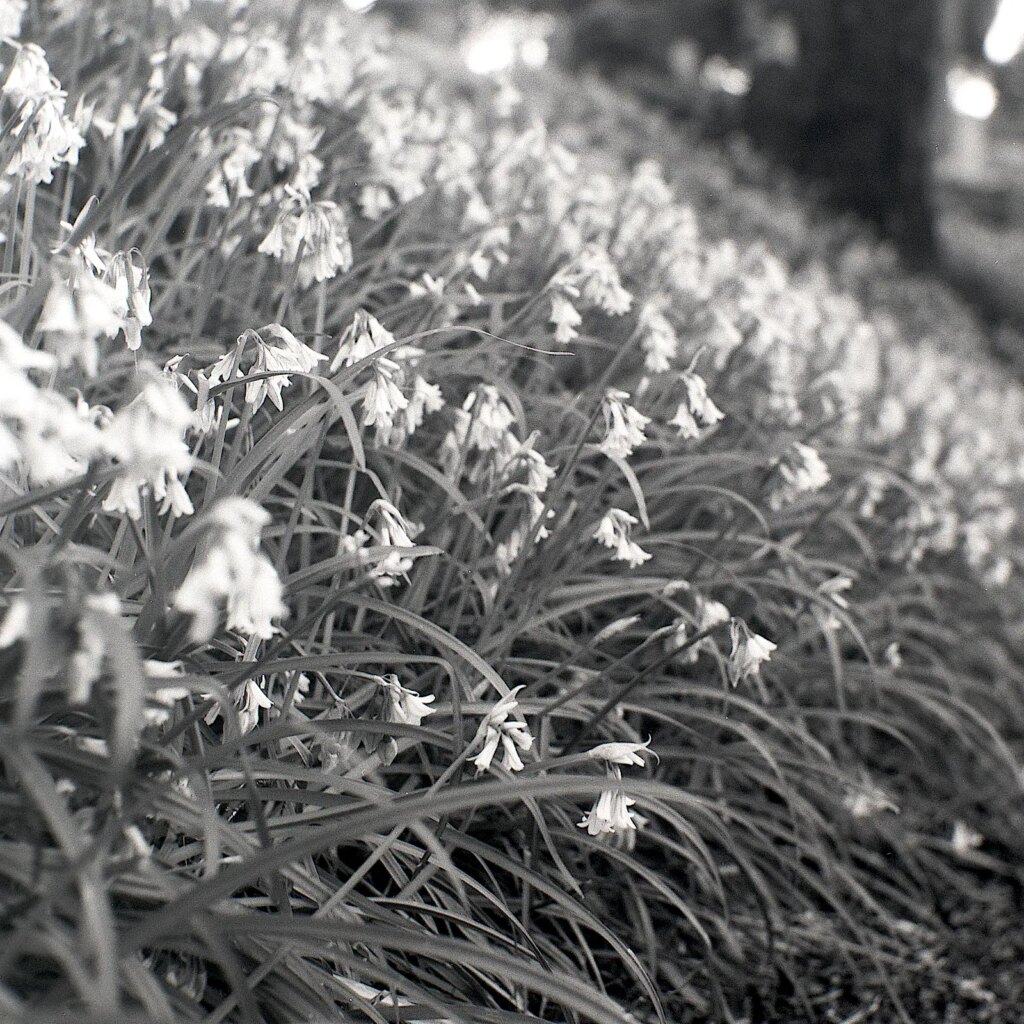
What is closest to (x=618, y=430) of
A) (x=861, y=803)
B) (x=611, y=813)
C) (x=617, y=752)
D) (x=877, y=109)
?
(x=617, y=752)

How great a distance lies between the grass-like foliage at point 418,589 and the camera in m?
1.49

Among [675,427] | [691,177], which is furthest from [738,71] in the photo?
[675,427]

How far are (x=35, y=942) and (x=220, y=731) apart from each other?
84cm

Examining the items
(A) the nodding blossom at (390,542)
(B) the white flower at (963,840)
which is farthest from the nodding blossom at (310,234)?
(B) the white flower at (963,840)

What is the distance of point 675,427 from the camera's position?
3.13m

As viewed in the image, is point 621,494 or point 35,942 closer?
point 35,942

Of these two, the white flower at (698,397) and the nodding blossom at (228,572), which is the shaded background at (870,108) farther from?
the nodding blossom at (228,572)

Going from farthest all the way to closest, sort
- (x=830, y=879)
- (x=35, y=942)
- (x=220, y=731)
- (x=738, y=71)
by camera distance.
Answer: (x=738, y=71) → (x=830, y=879) → (x=220, y=731) → (x=35, y=942)

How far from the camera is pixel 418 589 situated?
2379mm

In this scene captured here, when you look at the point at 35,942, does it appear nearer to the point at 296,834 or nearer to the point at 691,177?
the point at 296,834

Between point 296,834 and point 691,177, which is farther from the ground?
point 691,177

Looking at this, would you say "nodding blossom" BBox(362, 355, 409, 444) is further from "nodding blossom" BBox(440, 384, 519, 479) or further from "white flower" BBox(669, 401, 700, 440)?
"white flower" BBox(669, 401, 700, 440)

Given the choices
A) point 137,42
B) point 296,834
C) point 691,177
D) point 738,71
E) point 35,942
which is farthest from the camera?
point 738,71

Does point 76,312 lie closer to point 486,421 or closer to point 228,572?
point 228,572
